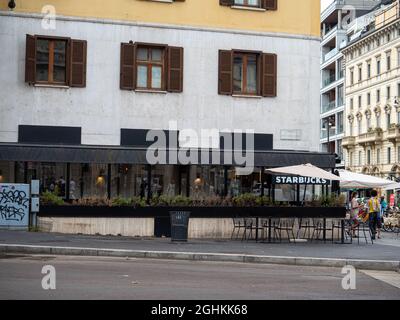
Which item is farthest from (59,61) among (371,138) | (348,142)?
(348,142)

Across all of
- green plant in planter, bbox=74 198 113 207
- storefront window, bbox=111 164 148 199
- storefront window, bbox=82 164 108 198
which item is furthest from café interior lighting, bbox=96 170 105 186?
green plant in planter, bbox=74 198 113 207

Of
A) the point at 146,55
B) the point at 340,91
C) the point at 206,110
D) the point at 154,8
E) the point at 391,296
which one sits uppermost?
the point at 340,91

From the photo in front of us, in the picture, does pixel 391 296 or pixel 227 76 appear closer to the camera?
pixel 391 296

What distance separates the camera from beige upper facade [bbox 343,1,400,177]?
7688 centimetres

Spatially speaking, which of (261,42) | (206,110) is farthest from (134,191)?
(261,42)

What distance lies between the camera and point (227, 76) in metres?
27.4

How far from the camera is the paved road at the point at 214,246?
1933 cm

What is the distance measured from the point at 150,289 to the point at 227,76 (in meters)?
16.8

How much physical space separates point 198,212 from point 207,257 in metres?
6.28

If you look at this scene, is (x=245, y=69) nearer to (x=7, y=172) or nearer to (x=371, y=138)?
(x=7, y=172)

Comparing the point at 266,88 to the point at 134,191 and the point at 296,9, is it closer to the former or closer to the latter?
the point at 296,9

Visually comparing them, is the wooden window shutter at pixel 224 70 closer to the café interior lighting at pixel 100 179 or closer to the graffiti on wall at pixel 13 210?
the café interior lighting at pixel 100 179
